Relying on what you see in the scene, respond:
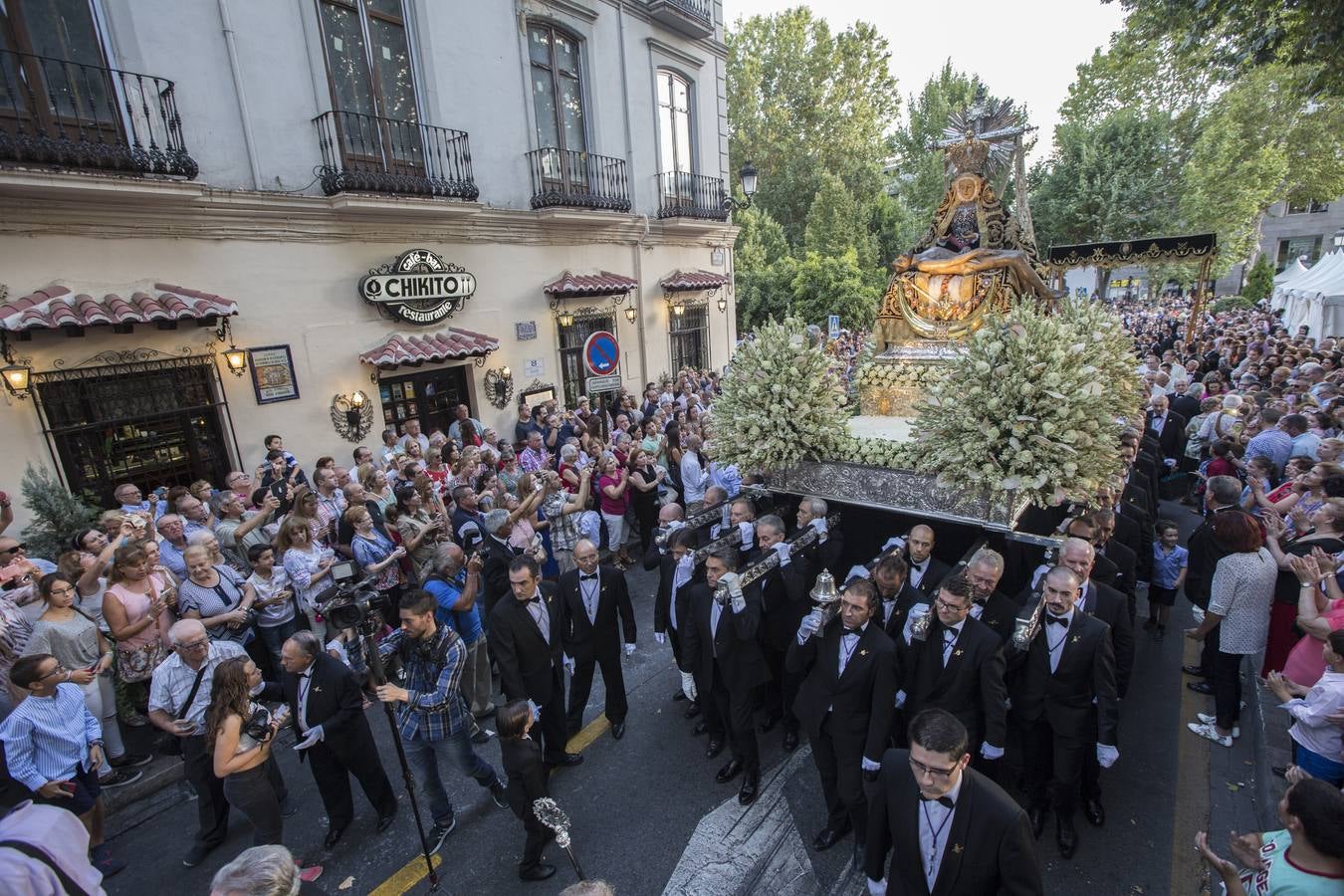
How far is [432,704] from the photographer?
4.11 m

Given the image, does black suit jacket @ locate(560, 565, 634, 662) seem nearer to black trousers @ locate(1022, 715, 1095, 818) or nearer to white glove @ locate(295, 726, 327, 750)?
white glove @ locate(295, 726, 327, 750)

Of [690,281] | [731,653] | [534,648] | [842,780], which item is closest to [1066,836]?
[842,780]

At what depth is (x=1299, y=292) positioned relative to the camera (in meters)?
19.0

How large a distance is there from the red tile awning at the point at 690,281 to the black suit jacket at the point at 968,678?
1305cm

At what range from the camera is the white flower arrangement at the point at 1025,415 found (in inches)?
190

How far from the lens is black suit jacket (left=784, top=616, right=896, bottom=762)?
3836mm

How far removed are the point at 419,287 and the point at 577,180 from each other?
15.6ft

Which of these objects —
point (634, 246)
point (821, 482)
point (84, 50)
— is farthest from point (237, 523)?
point (634, 246)

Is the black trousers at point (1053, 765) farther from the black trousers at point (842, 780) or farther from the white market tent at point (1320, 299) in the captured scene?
the white market tent at point (1320, 299)

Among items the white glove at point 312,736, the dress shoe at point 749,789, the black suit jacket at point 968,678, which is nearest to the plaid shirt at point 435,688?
the white glove at point 312,736

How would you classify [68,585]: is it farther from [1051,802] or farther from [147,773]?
[1051,802]

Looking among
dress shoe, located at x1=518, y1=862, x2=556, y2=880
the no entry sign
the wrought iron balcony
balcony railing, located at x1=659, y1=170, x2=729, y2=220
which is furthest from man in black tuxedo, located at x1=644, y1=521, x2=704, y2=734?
the wrought iron balcony

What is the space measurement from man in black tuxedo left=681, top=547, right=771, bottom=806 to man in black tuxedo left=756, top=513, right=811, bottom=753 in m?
0.49

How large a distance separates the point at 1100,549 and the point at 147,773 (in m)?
7.86
